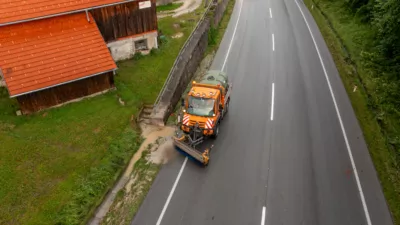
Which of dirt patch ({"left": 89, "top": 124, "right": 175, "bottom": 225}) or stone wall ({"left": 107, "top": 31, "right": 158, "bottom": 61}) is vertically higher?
stone wall ({"left": 107, "top": 31, "right": 158, "bottom": 61})

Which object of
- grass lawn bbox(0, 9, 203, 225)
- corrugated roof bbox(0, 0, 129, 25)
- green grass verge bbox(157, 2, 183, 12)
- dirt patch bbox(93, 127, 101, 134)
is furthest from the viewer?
green grass verge bbox(157, 2, 183, 12)

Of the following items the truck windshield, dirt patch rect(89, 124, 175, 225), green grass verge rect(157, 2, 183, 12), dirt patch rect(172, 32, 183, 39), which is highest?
the truck windshield

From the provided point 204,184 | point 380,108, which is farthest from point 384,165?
point 204,184

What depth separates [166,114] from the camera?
22.1 m

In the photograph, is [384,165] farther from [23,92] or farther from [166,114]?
[23,92]

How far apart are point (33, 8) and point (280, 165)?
19.2m

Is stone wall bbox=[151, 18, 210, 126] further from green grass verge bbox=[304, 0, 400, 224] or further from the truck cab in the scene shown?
green grass verge bbox=[304, 0, 400, 224]

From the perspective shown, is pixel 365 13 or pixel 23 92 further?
pixel 365 13

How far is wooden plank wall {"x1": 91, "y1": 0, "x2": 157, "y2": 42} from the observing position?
26.3m

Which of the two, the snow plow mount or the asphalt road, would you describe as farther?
the snow plow mount

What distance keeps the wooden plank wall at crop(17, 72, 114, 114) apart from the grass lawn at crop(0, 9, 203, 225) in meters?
0.54

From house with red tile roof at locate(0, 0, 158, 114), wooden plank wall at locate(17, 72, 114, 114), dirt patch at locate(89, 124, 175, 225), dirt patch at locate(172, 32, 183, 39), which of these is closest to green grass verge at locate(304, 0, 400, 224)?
dirt patch at locate(89, 124, 175, 225)

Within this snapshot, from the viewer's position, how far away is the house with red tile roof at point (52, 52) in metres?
21.4

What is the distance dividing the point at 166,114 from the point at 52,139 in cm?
710
